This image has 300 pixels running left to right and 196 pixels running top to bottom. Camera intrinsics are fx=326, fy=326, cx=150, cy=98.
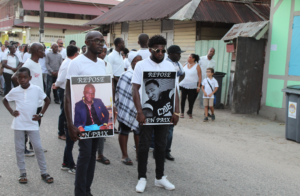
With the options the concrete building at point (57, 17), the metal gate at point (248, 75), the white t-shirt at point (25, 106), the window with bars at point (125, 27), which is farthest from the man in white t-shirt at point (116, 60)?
the concrete building at point (57, 17)

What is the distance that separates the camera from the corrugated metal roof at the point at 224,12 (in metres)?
12.7

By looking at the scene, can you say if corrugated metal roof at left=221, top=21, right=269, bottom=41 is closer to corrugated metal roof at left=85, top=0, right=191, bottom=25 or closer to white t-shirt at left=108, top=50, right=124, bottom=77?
corrugated metal roof at left=85, top=0, right=191, bottom=25

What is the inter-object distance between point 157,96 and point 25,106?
180 cm

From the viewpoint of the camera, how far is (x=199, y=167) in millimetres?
5234

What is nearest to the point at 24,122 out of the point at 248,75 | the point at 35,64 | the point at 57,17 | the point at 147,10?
the point at 35,64

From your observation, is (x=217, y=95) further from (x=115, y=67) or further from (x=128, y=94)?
(x=128, y=94)

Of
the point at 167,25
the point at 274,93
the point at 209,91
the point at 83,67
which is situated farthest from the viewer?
the point at 167,25

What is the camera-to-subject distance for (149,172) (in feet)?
16.1

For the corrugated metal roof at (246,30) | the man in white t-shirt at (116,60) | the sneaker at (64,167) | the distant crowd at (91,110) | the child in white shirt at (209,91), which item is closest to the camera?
the distant crowd at (91,110)

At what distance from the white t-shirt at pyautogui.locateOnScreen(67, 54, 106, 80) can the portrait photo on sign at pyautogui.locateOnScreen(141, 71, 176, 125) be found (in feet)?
2.24

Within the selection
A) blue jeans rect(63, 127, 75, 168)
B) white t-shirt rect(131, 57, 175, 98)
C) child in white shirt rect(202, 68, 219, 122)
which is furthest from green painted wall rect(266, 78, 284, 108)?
blue jeans rect(63, 127, 75, 168)

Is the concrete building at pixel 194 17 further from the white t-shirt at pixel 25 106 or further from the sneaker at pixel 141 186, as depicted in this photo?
the sneaker at pixel 141 186

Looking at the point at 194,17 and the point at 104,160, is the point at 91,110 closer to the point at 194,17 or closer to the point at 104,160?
the point at 104,160

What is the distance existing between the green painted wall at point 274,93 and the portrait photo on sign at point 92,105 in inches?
289
